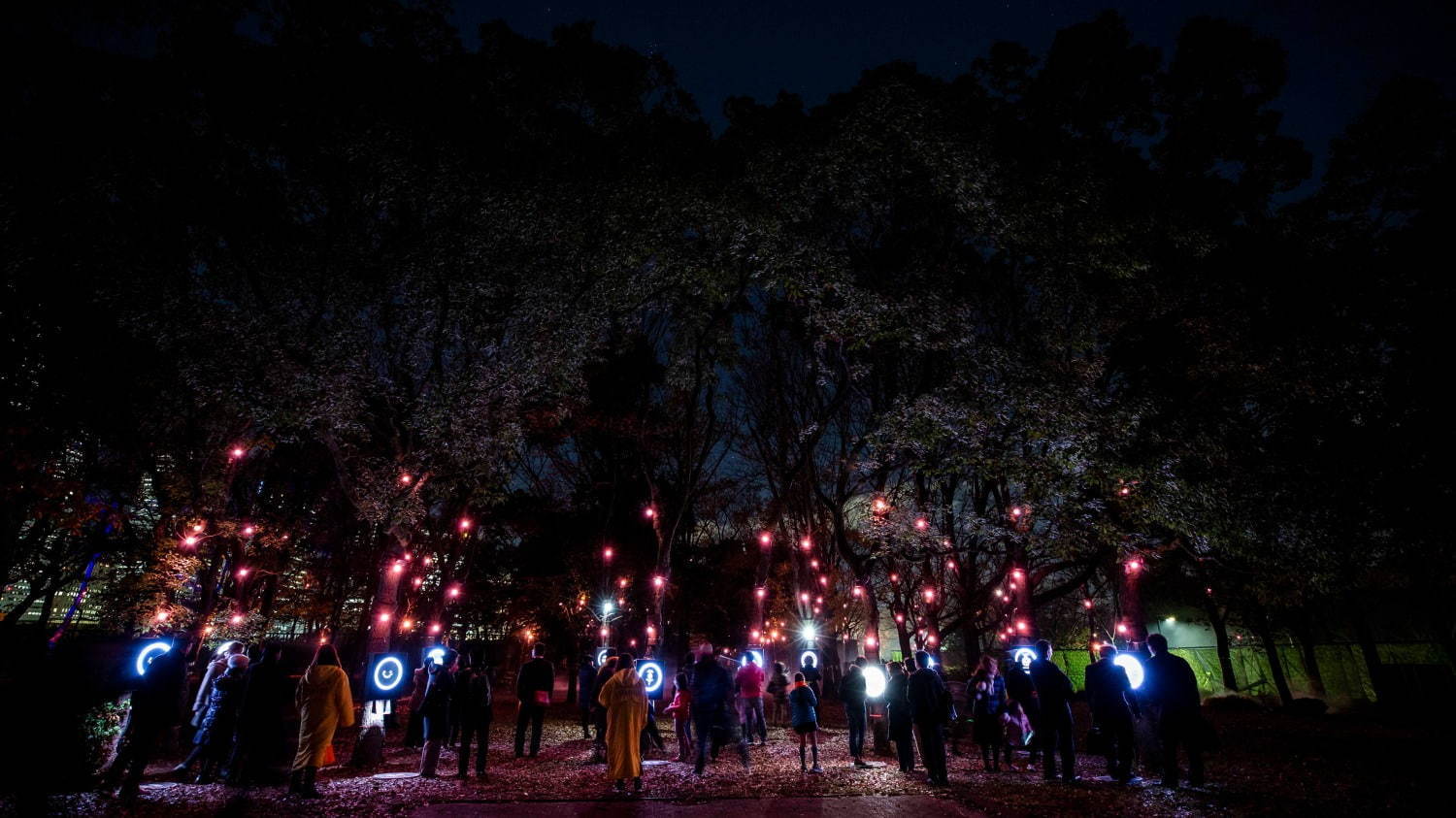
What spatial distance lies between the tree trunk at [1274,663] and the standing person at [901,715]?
21142 mm

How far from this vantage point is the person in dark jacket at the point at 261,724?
8.43 meters

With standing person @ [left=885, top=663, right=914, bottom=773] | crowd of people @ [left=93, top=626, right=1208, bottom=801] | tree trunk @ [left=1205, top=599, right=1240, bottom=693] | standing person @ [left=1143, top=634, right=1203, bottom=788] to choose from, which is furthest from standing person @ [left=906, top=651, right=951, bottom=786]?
tree trunk @ [left=1205, top=599, right=1240, bottom=693]

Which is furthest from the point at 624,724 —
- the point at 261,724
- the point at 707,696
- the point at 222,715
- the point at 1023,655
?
the point at 1023,655

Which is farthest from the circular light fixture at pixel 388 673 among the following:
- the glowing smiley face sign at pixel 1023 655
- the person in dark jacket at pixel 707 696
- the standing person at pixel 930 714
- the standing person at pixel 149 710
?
the glowing smiley face sign at pixel 1023 655

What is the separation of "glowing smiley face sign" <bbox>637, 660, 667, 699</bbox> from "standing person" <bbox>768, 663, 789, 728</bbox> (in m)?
4.30

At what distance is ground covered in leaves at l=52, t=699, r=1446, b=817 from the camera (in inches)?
277

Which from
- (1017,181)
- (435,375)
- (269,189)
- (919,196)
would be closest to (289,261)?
(269,189)

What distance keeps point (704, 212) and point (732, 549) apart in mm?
22512

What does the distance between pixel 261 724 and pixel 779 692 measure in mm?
12471

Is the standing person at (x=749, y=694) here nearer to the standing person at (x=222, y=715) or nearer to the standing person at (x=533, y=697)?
the standing person at (x=533, y=697)

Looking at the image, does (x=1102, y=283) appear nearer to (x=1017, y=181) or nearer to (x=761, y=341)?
(x=1017, y=181)

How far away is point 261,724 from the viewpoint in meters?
8.52

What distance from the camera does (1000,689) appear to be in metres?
10.8

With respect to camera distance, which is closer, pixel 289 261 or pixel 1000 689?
pixel 1000 689
